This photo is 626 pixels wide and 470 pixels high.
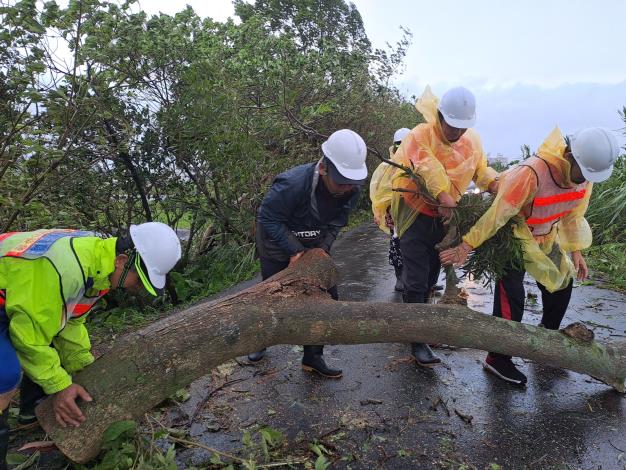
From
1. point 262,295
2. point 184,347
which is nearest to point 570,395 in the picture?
point 262,295

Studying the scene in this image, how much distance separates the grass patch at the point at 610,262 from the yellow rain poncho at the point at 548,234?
2.94 m

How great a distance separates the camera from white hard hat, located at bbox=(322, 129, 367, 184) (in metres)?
2.80

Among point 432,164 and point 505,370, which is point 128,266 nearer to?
point 432,164

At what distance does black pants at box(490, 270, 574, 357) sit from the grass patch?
275 cm

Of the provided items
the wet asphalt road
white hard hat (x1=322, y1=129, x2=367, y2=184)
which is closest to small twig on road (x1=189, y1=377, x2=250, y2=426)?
the wet asphalt road

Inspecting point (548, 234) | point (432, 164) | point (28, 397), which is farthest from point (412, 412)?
point (28, 397)

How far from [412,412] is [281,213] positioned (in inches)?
59.7

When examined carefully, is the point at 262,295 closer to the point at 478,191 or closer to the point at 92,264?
the point at 92,264

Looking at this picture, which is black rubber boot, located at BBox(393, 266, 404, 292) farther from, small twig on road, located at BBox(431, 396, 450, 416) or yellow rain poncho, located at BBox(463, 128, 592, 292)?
small twig on road, located at BBox(431, 396, 450, 416)

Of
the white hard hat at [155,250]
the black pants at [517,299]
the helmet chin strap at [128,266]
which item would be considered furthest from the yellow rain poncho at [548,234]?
the helmet chin strap at [128,266]

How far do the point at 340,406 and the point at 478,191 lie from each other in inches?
75.9

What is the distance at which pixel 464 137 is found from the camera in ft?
11.1

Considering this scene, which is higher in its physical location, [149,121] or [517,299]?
[149,121]

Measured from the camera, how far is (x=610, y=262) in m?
6.28
